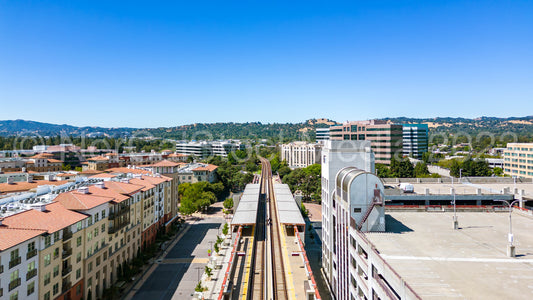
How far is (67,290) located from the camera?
30812 millimetres

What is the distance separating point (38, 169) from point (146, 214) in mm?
79980

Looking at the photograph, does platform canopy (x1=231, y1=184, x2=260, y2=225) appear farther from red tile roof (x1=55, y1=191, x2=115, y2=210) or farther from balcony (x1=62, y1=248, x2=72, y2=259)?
balcony (x1=62, y1=248, x2=72, y2=259)

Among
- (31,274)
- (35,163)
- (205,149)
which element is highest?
(205,149)

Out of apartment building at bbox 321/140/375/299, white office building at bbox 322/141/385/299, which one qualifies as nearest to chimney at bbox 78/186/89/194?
white office building at bbox 322/141/385/299

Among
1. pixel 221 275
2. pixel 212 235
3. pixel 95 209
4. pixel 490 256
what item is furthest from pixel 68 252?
pixel 490 256

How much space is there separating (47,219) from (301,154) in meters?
126

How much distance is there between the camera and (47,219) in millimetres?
29203

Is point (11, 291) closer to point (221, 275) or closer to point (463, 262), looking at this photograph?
point (221, 275)

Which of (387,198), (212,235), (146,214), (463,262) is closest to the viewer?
Result: (463,262)

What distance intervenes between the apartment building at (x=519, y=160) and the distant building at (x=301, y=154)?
6689 centimetres

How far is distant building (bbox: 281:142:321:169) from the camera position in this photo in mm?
140625

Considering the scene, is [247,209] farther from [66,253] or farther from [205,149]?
[205,149]

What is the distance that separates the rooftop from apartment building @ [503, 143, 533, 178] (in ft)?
252

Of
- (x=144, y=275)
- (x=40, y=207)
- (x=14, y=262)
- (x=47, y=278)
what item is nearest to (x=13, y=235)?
(x=14, y=262)
